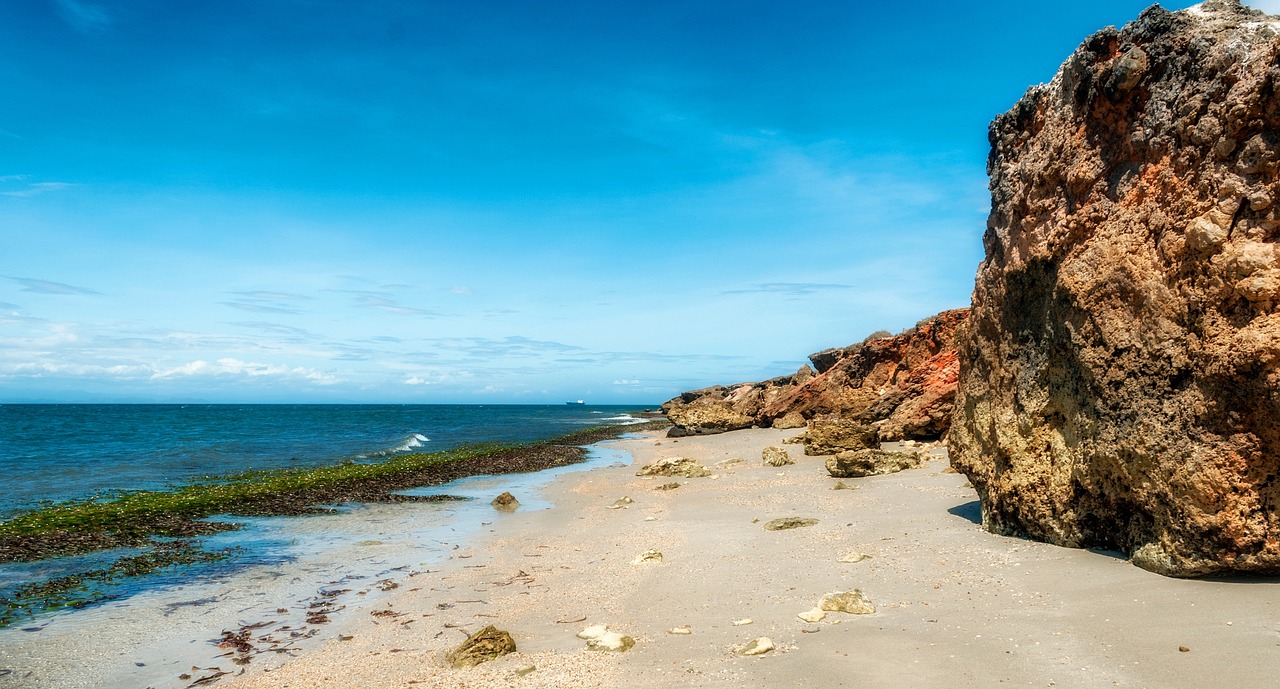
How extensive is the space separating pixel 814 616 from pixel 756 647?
0.95m

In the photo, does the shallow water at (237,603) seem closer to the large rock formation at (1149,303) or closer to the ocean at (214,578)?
the ocean at (214,578)

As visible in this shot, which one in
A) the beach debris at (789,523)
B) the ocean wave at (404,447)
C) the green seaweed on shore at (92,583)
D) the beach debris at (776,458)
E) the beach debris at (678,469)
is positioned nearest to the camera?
the green seaweed on shore at (92,583)

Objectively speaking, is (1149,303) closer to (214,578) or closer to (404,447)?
(214,578)

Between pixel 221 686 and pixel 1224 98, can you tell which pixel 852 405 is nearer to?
pixel 1224 98

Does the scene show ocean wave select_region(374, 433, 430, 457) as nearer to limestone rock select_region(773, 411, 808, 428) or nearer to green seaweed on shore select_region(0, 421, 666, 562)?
green seaweed on shore select_region(0, 421, 666, 562)

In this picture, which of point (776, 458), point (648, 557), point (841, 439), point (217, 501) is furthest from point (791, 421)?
point (648, 557)

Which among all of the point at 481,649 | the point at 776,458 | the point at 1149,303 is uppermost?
the point at 1149,303

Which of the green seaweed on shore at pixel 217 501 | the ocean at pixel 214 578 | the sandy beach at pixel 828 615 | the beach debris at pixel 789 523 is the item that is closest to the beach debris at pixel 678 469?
the ocean at pixel 214 578

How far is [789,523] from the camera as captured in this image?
11.9 m

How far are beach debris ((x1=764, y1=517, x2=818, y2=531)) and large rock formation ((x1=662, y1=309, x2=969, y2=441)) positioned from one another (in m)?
9.22

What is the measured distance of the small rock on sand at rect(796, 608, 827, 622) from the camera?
7000mm

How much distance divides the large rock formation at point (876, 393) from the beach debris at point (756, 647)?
14.3 m

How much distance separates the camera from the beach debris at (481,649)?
6.94 metres

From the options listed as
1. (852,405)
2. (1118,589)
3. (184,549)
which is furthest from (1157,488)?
(852,405)
